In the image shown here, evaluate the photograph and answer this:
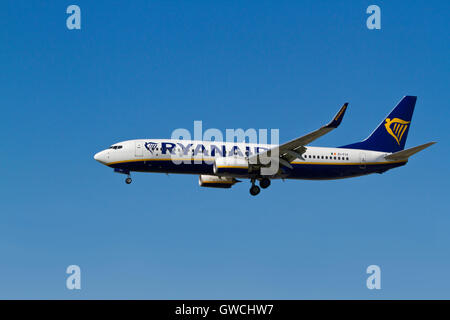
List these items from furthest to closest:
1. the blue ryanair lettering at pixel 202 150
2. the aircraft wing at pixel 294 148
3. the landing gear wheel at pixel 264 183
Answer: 1. the landing gear wheel at pixel 264 183
2. the blue ryanair lettering at pixel 202 150
3. the aircraft wing at pixel 294 148

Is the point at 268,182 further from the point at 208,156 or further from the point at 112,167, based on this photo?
the point at 112,167

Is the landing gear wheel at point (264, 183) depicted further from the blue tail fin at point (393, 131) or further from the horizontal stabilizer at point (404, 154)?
the horizontal stabilizer at point (404, 154)

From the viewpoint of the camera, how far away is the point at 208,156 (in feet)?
183

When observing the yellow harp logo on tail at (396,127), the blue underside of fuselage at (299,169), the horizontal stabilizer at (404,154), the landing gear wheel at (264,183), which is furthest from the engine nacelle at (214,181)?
the yellow harp logo on tail at (396,127)

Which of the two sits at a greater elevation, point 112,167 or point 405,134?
point 405,134

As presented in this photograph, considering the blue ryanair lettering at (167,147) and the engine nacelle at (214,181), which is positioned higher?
the blue ryanair lettering at (167,147)

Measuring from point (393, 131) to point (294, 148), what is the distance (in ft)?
48.2

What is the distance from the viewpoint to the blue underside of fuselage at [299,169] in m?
55.2

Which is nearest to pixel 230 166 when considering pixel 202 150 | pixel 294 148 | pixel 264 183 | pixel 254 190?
pixel 202 150

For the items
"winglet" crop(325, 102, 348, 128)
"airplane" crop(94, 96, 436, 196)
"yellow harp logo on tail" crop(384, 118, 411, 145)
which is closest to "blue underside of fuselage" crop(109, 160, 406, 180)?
"airplane" crop(94, 96, 436, 196)

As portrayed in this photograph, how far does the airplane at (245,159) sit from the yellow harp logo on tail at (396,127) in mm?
3147

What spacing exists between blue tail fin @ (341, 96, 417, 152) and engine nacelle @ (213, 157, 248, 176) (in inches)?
484

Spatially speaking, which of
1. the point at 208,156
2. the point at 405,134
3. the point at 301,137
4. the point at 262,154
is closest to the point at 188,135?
the point at 208,156
